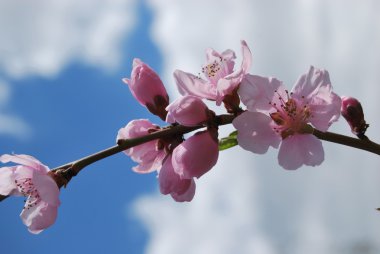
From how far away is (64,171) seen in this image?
189 cm

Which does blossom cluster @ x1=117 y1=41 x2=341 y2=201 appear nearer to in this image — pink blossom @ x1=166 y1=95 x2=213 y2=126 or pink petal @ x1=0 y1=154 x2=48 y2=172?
pink blossom @ x1=166 y1=95 x2=213 y2=126

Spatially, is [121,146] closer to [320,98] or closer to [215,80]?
[215,80]

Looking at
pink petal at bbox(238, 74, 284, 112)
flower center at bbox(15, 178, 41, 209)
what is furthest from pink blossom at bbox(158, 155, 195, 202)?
flower center at bbox(15, 178, 41, 209)

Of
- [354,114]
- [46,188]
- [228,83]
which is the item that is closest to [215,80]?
[228,83]

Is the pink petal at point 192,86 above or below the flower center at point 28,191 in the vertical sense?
above

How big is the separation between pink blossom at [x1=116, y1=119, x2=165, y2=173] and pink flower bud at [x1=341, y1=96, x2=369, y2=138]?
71cm

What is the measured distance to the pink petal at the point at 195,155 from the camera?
1.79m

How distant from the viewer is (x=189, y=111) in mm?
1808

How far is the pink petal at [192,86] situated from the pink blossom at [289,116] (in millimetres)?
165

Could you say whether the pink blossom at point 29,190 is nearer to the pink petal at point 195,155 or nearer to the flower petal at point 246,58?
the pink petal at point 195,155

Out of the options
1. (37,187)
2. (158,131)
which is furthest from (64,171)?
(158,131)

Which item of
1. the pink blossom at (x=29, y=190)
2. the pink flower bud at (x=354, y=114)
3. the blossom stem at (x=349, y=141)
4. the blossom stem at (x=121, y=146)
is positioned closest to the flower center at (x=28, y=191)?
the pink blossom at (x=29, y=190)

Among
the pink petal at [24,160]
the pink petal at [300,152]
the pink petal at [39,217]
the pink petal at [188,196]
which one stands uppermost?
the pink petal at [24,160]

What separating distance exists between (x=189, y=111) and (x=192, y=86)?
0.57 ft
